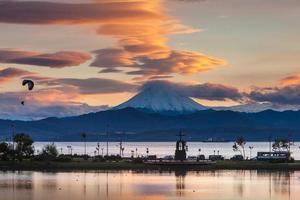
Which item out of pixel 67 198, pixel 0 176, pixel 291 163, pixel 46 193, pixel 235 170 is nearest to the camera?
pixel 67 198

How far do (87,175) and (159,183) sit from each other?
18540 millimetres

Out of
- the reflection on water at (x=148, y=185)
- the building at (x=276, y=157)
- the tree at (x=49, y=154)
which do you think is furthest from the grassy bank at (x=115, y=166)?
the building at (x=276, y=157)

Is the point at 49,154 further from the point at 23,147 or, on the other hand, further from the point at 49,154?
the point at 23,147

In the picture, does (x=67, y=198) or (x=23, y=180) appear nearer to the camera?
(x=67, y=198)

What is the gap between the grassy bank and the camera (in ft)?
445

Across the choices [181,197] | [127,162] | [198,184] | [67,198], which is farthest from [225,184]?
[127,162]

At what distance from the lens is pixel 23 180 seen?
106 meters

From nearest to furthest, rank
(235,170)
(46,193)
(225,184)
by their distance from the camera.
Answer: (46,193) → (225,184) → (235,170)

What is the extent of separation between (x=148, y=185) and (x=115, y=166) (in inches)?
1578

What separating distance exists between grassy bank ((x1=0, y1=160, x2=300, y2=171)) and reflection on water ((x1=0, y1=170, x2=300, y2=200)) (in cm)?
956

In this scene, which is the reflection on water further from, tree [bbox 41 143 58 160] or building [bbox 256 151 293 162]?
building [bbox 256 151 293 162]

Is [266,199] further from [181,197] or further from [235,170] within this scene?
[235,170]

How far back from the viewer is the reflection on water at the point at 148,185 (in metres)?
83.8

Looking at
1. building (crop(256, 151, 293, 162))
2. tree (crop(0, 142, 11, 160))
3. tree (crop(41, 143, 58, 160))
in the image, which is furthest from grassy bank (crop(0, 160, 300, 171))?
building (crop(256, 151, 293, 162))
